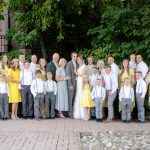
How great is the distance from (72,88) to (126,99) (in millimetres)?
1896

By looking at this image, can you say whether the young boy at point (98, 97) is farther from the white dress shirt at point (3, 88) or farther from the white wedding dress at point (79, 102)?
the white dress shirt at point (3, 88)

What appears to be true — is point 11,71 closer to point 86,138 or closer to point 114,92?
point 114,92

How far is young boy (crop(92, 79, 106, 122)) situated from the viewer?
14.9 m

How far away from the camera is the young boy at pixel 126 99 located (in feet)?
48.7

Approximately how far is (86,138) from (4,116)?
13.9 feet

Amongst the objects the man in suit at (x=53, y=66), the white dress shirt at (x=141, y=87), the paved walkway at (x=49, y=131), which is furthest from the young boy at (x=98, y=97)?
the man in suit at (x=53, y=66)

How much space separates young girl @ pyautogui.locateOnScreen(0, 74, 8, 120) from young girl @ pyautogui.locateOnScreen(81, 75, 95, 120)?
2451 millimetres

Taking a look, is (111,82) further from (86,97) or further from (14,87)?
(14,87)

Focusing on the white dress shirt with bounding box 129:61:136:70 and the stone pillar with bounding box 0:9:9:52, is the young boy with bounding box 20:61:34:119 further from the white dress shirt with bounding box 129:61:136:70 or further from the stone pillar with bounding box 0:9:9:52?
the stone pillar with bounding box 0:9:9:52

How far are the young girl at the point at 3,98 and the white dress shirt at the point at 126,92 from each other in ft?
12.0


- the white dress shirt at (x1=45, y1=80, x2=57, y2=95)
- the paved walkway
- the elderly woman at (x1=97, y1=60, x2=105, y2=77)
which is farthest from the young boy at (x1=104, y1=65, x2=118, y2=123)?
the white dress shirt at (x1=45, y1=80, x2=57, y2=95)

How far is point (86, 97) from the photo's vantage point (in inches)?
603

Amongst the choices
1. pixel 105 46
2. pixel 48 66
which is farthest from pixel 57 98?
pixel 105 46

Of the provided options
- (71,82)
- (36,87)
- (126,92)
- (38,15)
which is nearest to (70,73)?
(71,82)
